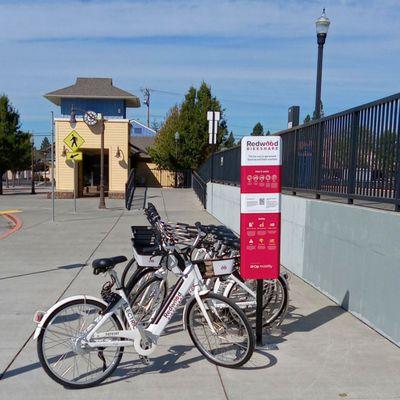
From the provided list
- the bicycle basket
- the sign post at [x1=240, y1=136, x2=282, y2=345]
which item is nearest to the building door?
the bicycle basket

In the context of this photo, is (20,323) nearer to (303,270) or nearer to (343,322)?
(343,322)

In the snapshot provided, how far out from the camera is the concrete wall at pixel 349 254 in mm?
5031

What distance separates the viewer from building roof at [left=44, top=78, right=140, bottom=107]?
32.0m

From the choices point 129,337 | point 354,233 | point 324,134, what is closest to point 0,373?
point 129,337

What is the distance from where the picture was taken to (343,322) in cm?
566

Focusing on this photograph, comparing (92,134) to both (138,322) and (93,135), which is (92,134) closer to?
(93,135)

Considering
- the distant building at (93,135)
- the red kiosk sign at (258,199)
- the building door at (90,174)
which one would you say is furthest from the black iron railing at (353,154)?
the building door at (90,174)

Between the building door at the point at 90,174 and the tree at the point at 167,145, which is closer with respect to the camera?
the building door at the point at 90,174

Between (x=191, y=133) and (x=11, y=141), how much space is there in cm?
1359

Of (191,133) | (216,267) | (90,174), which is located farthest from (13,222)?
(191,133)

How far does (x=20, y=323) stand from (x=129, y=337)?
199cm

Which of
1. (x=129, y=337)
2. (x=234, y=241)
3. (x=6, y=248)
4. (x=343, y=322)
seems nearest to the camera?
(x=129, y=337)

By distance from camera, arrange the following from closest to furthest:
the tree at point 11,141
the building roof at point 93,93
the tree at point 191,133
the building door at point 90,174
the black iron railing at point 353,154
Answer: the black iron railing at point 353,154 → the building roof at point 93,93 → the building door at point 90,174 → the tree at point 11,141 → the tree at point 191,133

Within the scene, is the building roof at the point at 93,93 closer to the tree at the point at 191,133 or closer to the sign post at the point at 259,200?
the tree at the point at 191,133
